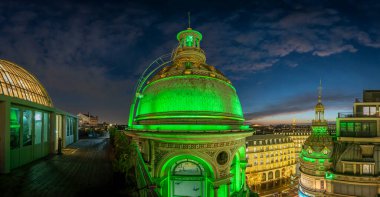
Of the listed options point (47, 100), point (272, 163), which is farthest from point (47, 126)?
point (272, 163)

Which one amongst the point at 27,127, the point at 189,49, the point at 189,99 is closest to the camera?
the point at 189,99

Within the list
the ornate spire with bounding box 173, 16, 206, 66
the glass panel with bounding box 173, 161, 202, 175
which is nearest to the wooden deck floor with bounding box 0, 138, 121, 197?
the glass panel with bounding box 173, 161, 202, 175

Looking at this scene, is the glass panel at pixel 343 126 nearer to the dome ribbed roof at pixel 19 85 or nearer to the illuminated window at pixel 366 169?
the illuminated window at pixel 366 169

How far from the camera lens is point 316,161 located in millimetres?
39719

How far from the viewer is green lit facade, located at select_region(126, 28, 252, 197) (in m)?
16.1

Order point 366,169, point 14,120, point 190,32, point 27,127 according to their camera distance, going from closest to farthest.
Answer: point 14,120, point 27,127, point 190,32, point 366,169

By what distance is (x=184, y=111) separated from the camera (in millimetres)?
17547

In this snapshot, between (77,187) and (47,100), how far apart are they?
2095 centimetres

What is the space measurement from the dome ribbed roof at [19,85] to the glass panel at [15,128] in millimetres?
2999

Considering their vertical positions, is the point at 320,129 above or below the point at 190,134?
below

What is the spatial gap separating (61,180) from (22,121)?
22.3ft

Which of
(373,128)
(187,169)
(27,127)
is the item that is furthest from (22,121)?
(373,128)

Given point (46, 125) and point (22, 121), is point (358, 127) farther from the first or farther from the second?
point (22, 121)

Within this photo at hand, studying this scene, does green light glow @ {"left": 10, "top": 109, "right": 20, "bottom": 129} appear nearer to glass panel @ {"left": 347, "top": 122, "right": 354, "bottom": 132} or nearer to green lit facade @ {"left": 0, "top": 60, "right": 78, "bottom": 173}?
green lit facade @ {"left": 0, "top": 60, "right": 78, "bottom": 173}
